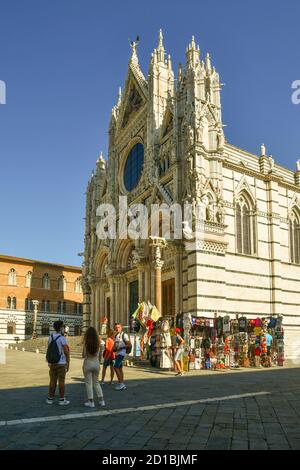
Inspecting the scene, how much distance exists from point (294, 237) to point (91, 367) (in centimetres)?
2320

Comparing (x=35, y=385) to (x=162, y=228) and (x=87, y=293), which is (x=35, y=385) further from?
(x=87, y=293)

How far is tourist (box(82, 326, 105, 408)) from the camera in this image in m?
8.84

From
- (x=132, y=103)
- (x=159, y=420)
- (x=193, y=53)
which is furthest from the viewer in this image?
(x=132, y=103)

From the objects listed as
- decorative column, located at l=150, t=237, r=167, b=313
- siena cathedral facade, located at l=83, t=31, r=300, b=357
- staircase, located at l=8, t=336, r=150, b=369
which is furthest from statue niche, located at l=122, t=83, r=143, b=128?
staircase, located at l=8, t=336, r=150, b=369

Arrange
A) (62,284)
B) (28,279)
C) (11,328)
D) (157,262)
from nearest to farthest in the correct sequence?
(157,262) → (11,328) → (28,279) → (62,284)

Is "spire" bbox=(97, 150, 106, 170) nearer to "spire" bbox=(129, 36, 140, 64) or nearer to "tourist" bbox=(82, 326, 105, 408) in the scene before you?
"spire" bbox=(129, 36, 140, 64)

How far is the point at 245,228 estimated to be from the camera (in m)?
26.8

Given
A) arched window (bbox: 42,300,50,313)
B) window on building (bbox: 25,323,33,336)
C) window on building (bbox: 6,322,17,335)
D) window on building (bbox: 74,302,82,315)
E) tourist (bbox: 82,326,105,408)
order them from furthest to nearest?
1. window on building (bbox: 74,302,82,315)
2. arched window (bbox: 42,300,50,313)
3. window on building (bbox: 25,323,33,336)
4. window on building (bbox: 6,322,17,335)
5. tourist (bbox: 82,326,105,408)

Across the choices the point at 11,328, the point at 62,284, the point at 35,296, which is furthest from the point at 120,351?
the point at 62,284

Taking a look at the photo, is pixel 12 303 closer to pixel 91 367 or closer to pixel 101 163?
pixel 101 163

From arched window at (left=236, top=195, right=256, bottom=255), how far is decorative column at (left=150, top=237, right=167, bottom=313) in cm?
449

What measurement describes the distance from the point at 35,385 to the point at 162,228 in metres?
15.4

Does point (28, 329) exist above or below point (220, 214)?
below
